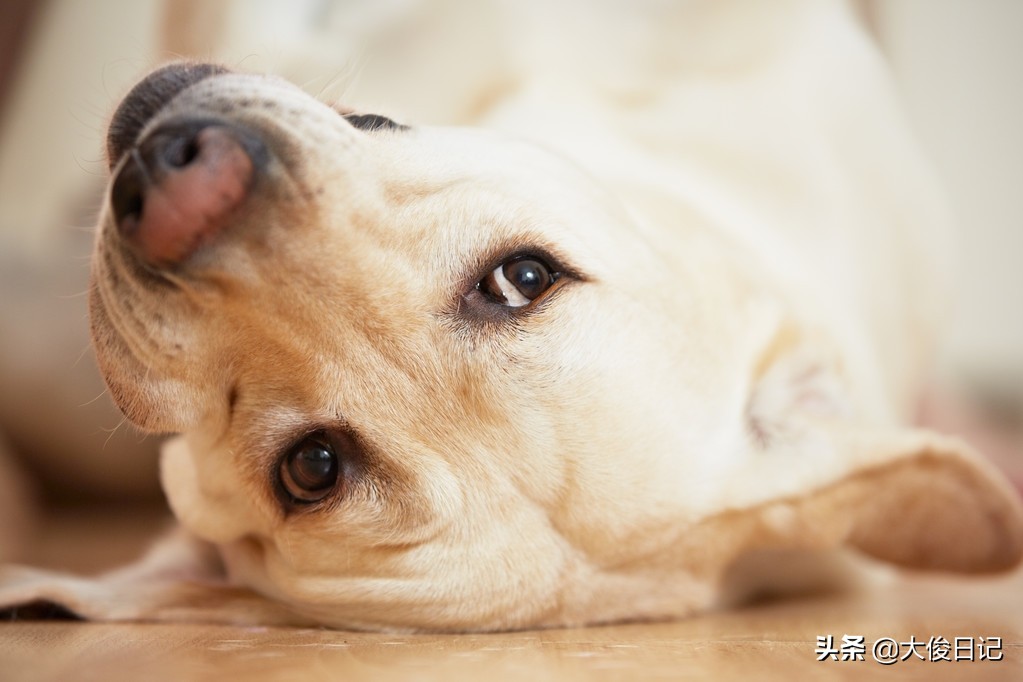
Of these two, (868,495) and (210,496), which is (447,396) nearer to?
(210,496)

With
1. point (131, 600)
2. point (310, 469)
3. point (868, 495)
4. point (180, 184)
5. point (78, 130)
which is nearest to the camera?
point (180, 184)

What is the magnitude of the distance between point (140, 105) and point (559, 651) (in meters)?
1.19

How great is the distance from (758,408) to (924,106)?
3.63 metres

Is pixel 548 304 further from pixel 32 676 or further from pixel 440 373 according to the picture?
pixel 32 676

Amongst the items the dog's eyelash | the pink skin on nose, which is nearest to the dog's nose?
the pink skin on nose

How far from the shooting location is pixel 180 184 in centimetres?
155

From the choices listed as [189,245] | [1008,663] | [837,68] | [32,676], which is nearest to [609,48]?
[837,68]

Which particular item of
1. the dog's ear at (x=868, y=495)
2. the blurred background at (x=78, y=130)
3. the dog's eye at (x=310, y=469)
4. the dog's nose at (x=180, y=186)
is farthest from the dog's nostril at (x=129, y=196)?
the dog's ear at (x=868, y=495)

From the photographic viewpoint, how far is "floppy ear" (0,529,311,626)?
1835mm

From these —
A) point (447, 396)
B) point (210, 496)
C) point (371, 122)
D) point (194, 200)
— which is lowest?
point (210, 496)

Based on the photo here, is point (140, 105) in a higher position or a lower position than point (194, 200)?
higher

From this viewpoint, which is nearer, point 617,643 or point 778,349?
point 617,643

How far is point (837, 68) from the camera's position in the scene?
330 centimetres

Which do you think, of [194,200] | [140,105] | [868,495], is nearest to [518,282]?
[194,200]
